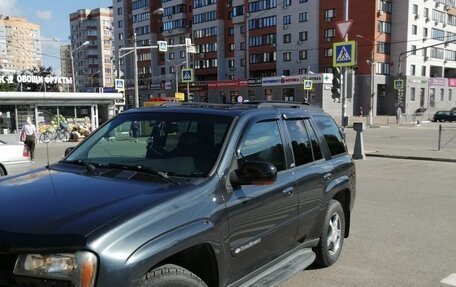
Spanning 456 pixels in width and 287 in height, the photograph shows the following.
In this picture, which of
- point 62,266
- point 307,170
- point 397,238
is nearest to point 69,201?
point 62,266

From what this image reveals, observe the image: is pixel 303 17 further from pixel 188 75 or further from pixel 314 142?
pixel 314 142

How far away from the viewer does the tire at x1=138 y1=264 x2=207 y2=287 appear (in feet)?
8.71

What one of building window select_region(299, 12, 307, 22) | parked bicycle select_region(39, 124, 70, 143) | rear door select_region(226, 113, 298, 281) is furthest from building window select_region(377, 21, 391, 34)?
rear door select_region(226, 113, 298, 281)

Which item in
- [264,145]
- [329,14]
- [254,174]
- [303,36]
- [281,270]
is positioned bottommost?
[281,270]

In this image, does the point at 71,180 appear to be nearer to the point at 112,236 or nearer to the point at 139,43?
the point at 112,236

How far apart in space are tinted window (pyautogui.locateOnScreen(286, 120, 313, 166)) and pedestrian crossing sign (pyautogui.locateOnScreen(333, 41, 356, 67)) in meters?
12.7

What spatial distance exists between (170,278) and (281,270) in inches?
55.3

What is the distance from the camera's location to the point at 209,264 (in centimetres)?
318

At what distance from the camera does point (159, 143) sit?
13.1ft

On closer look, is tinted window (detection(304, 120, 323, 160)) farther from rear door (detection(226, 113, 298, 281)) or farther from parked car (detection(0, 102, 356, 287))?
rear door (detection(226, 113, 298, 281))

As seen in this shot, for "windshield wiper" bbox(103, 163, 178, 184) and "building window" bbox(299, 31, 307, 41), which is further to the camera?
"building window" bbox(299, 31, 307, 41)

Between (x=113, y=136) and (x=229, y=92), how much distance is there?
231 feet

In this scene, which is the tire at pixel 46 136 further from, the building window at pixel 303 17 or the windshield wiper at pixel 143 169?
the building window at pixel 303 17

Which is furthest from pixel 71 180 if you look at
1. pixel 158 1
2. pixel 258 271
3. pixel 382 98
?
pixel 158 1
